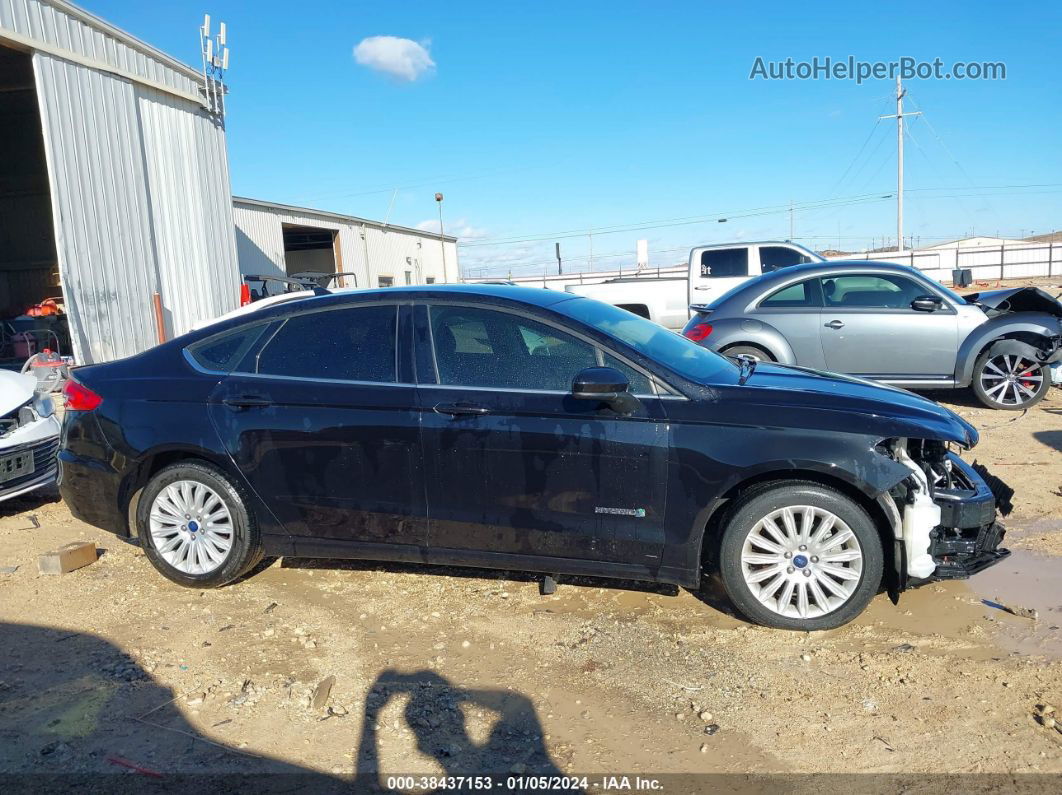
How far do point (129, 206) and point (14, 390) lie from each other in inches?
342

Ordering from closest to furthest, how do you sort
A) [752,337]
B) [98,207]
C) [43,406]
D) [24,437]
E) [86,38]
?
[24,437] → [43,406] → [752,337] → [86,38] → [98,207]

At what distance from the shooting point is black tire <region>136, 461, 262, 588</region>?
4.26 m

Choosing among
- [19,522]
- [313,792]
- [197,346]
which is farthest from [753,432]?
[19,522]

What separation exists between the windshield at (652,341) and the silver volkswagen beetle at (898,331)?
12.4 feet

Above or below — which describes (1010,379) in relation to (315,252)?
below

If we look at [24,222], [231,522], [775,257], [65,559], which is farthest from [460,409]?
[24,222]

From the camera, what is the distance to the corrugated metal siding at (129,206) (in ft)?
39.5

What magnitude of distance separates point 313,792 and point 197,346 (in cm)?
266

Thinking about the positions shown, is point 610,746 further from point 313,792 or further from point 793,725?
point 313,792

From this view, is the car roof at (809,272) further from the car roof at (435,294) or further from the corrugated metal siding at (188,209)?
the corrugated metal siding at (188,209)

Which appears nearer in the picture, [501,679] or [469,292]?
[501,679]

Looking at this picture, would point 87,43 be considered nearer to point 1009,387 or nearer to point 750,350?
point 750,350

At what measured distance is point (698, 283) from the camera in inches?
558

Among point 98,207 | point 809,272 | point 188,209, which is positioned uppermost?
point 188,209
